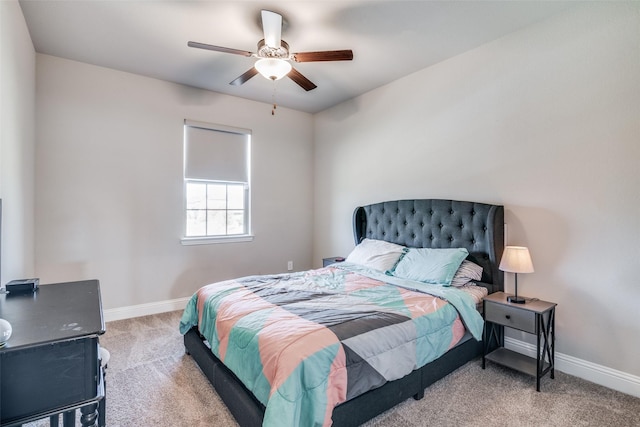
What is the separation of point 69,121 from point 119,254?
1.49 metres

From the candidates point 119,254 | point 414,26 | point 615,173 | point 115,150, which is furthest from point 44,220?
point 615,173

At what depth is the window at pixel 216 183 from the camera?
4.01m

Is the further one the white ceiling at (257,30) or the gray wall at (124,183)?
the gray wall at (124,183)

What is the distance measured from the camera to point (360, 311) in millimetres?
2027

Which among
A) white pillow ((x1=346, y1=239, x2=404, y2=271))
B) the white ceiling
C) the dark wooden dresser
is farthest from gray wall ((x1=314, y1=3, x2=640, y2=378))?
the dark wooden dresser

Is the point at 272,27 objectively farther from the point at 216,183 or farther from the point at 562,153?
the point at 562,153

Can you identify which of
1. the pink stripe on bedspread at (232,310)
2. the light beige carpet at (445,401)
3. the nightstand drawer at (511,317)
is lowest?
the light beige carpet at (445,401)

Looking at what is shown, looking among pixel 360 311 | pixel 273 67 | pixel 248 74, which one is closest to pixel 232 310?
pixel 360 311

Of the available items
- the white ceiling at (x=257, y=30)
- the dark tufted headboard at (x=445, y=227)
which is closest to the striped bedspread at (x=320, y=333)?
the dark tufted headboard at (x=445, y=227)

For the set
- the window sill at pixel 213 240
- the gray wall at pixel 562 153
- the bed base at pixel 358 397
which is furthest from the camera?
Answer: the window sill at pixel 213 240

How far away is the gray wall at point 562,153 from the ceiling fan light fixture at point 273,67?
1.67 metres

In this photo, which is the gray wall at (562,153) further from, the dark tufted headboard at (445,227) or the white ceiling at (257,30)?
the white ceiling at (257,30)

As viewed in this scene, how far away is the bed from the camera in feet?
5.18

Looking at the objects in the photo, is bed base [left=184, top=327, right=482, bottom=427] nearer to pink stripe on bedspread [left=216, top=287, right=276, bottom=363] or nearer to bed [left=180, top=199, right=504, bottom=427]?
bed [left=180, top=199, right=504, bottom=427]
